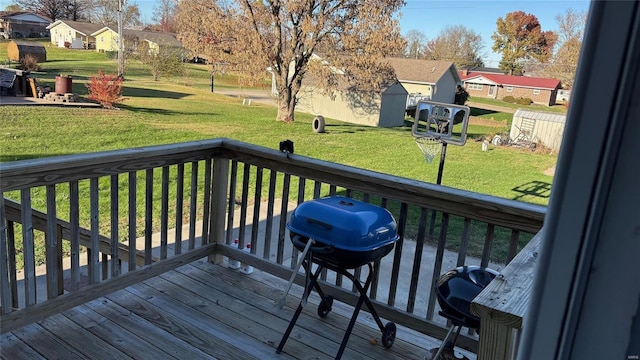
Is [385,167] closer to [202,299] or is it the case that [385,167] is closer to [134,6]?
[134,6]

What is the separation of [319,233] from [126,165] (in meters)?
1.04

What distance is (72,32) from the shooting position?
5750 millimetres

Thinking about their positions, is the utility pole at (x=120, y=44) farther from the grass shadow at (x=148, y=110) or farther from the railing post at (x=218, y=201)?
the railing post at (x=218, y=201)

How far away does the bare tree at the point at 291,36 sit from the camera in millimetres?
15172

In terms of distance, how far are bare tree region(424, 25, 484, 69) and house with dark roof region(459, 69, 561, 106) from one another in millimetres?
720

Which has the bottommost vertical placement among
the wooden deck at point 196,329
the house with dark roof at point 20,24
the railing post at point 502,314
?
the wooden deck at point 196,329

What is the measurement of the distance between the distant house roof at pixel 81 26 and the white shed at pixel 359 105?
11.2m

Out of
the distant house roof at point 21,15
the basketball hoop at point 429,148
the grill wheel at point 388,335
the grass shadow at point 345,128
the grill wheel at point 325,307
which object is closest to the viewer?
the grill wheel at point 388,335

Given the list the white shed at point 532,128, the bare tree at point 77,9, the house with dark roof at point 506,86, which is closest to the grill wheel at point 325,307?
the bare tree at point 77,9

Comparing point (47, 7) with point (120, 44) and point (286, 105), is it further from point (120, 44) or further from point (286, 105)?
point (286, 105)

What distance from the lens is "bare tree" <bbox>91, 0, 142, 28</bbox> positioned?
5.90 metres

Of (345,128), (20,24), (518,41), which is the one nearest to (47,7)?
(20,24)

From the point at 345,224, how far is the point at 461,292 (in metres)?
0.48

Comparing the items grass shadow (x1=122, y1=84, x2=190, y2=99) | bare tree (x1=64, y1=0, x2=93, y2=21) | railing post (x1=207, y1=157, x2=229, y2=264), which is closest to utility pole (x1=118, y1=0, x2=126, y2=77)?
grass shadow (x1=122, y1=84, x2=190, y2=99)
